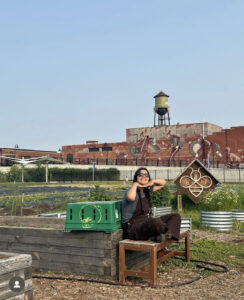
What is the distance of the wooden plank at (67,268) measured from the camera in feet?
19.3

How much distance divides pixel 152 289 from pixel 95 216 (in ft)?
4.76

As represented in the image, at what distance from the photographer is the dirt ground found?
204 inches

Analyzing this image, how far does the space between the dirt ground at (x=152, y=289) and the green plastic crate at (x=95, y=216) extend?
883 mm

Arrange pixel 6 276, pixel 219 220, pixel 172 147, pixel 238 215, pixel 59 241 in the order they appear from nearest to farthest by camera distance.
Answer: pixel 6 276
pixel 59 241
pixel 219 220
pixel 238 215
pixel 172 147

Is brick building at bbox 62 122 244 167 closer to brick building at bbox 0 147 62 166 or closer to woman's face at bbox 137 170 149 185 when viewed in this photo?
brick building at bbox 0 147 62 166

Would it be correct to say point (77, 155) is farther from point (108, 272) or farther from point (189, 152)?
point (108, 272)

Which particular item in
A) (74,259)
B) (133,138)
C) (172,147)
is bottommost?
(74,259)

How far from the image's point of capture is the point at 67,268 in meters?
6.18

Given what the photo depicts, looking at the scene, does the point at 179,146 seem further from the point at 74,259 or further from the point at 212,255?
the point at 74,259

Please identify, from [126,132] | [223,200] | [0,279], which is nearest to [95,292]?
[0,279]

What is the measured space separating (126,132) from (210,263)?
213ft

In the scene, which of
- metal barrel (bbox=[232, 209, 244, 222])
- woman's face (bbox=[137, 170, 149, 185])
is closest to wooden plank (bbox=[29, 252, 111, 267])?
woman's face (bbox=[137, 170, 149, 185])

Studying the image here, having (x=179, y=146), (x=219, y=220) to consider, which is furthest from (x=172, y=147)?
(x=219, y=220)

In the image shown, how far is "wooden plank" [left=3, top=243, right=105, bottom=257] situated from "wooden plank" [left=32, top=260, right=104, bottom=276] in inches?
8.3
